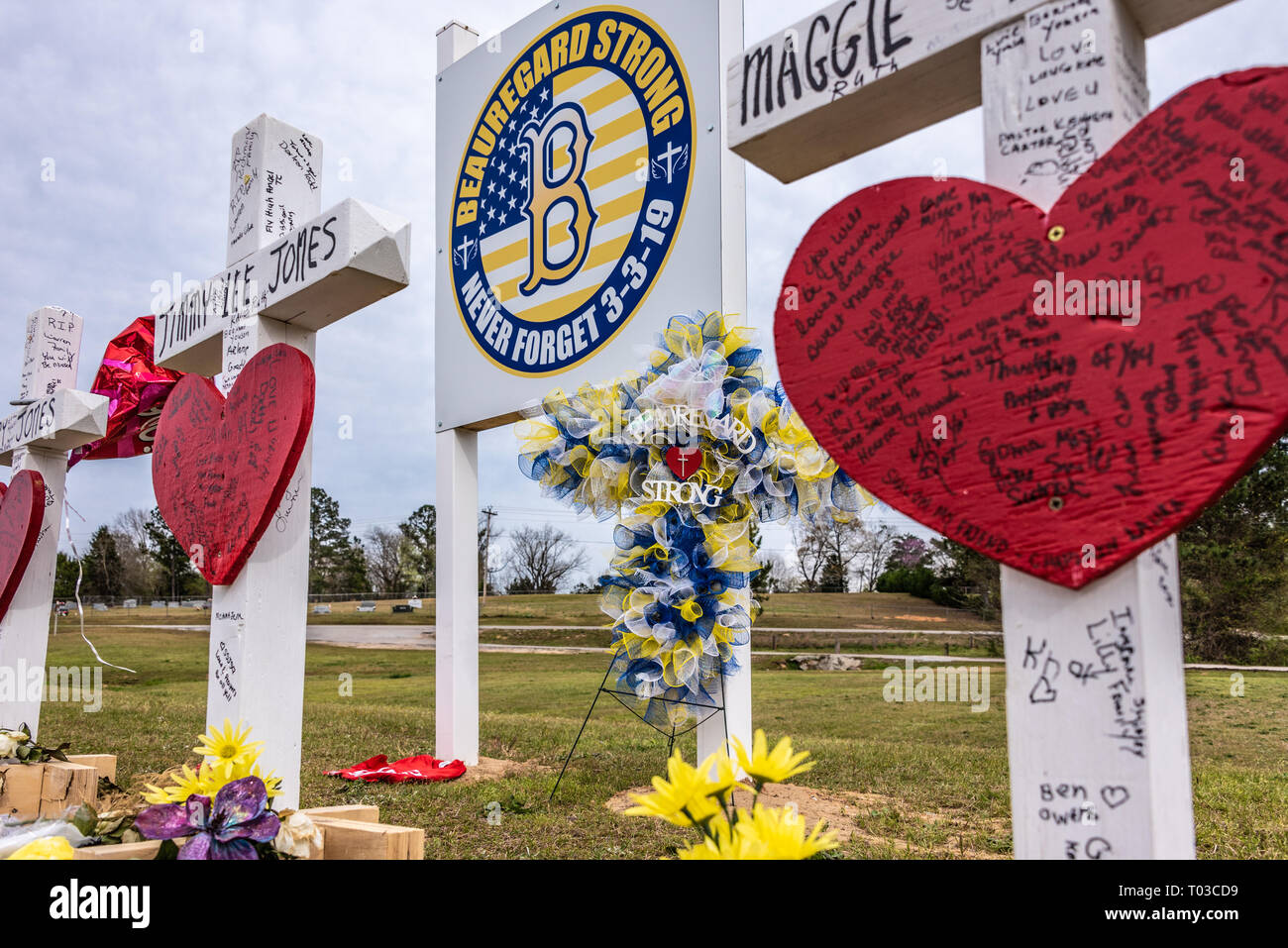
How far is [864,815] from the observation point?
3619 mm

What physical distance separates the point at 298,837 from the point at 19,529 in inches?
130

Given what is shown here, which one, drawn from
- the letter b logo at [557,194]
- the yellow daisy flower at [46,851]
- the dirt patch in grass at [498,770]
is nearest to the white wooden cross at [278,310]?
the yellow daisy flower at [46,851]

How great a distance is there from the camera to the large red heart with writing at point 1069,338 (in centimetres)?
103

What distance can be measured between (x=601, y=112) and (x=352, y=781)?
3.80m

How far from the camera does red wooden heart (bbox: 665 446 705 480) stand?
3506 millimetres

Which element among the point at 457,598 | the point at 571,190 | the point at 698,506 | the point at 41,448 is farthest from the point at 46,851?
Answer: the point at 571,190

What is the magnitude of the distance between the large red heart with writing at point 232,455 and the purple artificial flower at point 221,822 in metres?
0.89

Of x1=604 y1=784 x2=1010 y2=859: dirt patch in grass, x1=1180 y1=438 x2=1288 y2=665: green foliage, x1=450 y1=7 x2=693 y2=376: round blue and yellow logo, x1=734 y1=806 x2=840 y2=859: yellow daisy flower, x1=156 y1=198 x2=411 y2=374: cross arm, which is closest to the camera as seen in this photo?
x1=734 y1=806 x2=840 y2=859: yellow daisy flower

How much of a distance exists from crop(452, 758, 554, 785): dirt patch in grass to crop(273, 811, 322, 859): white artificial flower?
3.06 metres

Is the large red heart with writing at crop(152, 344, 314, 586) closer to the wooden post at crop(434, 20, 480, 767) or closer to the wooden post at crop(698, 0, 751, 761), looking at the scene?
the wooden post at crop(698, 0, 751, 761)

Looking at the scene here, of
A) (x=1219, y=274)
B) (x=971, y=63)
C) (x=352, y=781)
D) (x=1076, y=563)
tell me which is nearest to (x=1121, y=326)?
(x=1219, y=274)

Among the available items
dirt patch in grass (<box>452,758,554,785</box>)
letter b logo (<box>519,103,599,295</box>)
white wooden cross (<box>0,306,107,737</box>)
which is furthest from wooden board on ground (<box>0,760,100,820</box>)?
letter b logo (<box>519,103,599,295</box>)

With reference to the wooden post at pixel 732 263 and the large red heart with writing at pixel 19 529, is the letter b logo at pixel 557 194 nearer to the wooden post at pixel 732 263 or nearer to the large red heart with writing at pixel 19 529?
the wooden post at pixel 732 263
